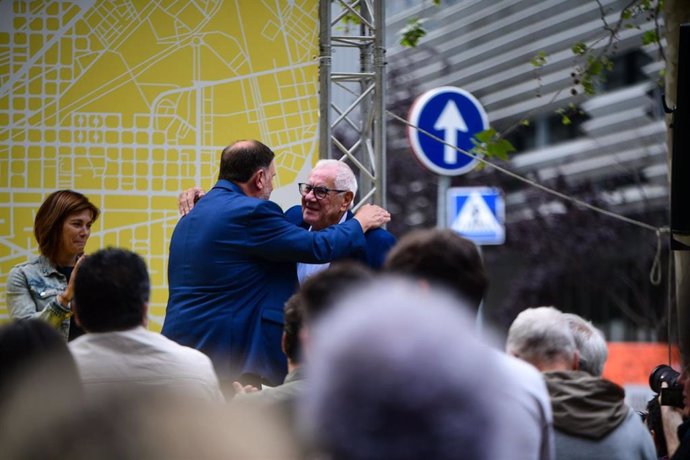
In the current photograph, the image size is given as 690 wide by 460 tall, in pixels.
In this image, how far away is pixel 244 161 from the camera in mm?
5723

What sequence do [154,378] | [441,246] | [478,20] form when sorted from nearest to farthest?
1. [441,246]
2. [154,378]
3. [478,20]

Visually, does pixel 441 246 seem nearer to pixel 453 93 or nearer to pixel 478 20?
pixel 453 93

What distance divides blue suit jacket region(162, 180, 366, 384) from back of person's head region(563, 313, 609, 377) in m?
1.22

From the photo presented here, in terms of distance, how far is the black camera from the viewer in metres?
5.14

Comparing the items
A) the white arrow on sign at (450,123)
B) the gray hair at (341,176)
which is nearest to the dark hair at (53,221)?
the gray hair at (341,176)

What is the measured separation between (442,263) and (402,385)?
3.82ft

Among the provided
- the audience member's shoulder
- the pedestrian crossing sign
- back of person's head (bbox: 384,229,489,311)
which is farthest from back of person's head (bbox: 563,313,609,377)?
the pedestrian crossing sign

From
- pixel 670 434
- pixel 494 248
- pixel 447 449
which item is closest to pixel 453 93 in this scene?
pixel 670 434

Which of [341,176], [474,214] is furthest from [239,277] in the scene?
[474,214]

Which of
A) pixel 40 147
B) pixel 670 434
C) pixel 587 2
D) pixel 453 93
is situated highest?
pixel 587 2

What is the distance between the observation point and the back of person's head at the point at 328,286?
3.28 metres

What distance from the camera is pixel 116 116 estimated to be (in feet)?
22.7

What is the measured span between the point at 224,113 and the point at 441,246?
4.01m

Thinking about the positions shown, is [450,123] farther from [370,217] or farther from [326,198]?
[370,217]
